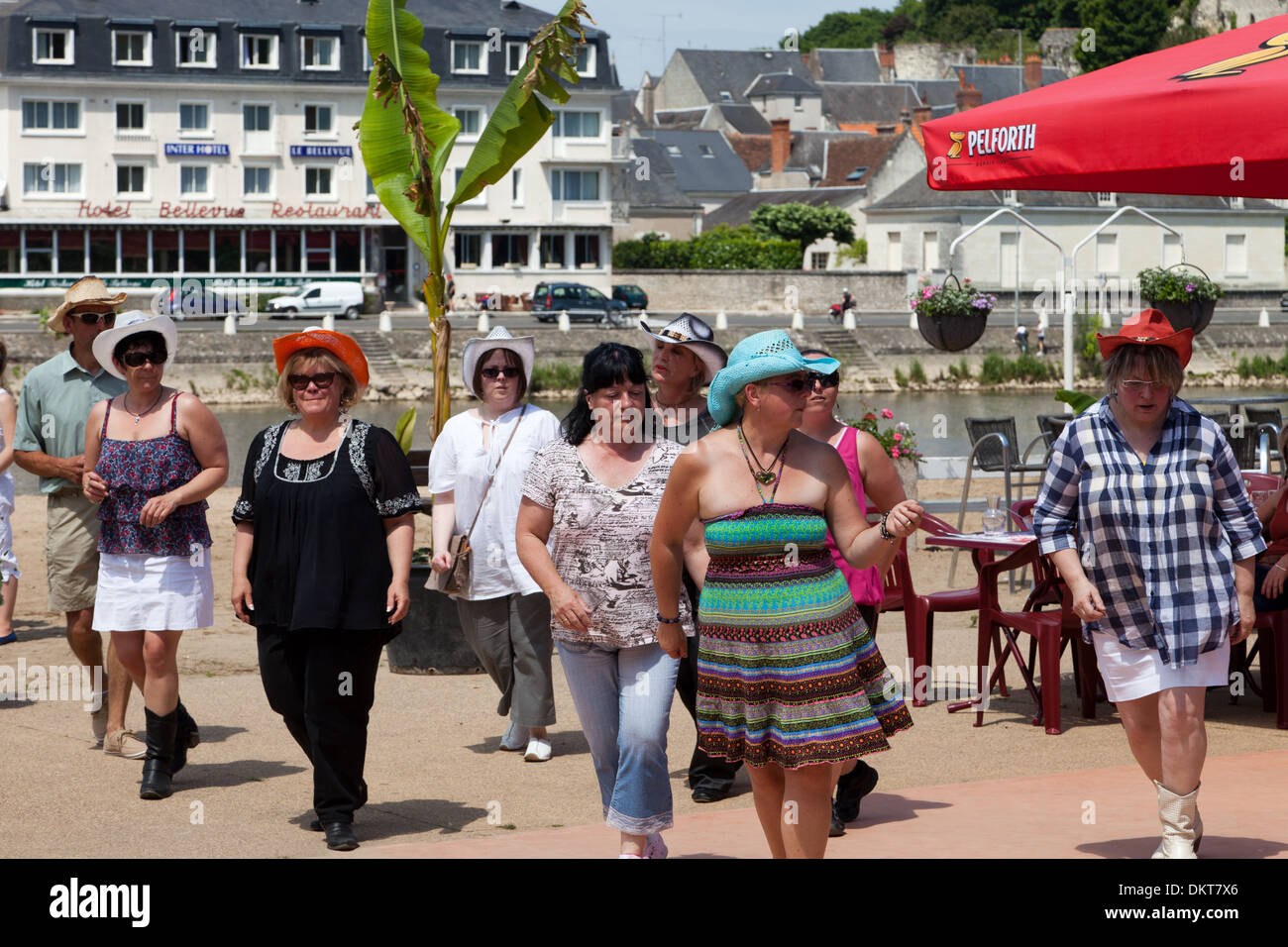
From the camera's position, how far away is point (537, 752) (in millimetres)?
7969

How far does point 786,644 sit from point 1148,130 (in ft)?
10.6

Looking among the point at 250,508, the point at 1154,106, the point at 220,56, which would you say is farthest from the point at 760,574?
the point at 220,56

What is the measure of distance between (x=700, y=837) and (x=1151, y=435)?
2.21m

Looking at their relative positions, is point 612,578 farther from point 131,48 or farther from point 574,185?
point 574,185

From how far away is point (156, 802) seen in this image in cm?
707

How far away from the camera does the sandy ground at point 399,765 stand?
6602 mm

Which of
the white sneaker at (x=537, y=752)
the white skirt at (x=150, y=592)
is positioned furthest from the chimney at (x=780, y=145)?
the white skirt at (x=150, y=592)

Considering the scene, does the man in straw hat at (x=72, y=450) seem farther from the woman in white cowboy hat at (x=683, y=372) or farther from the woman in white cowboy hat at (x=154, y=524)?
the woman in white cowboy hat at (x=683, y=372)

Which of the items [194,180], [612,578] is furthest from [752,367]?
[194,180]

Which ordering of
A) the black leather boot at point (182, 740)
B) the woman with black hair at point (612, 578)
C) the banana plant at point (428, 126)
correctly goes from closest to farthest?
the woman with black hair at point (612, 578), the black leather boot at point (182, 740), the banana plant at point (428, 126)

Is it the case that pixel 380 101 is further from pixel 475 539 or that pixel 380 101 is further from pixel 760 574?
pixel 760 574

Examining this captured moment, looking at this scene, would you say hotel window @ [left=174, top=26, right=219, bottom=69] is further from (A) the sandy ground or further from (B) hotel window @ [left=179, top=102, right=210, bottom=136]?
(A) the sandy ground

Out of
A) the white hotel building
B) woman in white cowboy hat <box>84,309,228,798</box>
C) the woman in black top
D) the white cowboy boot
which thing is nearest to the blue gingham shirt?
the white cowboy boot

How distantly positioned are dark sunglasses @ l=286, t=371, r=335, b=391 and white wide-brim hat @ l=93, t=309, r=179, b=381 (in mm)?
959
